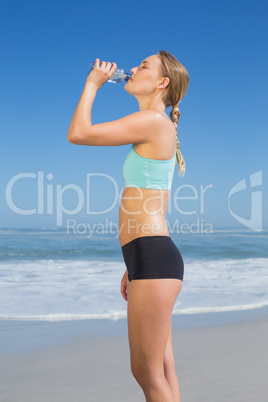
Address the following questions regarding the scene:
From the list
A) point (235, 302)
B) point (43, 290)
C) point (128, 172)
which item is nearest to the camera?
point (128, 172)

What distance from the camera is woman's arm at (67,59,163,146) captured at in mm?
1730

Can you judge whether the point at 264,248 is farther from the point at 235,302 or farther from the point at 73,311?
the point at 73,311

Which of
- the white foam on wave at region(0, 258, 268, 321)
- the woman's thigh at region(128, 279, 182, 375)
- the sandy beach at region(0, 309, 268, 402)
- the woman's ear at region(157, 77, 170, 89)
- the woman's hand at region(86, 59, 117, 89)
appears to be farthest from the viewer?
the white foam on wave at region(0, 258, 268, 321)

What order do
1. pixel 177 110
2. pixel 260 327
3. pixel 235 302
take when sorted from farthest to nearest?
pixel 235 302
pixel 260 327
pixel 177 110

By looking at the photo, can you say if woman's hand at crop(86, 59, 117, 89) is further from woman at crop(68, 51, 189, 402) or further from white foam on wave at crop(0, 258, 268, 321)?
white foam on wave at crop(0, 258, 268, 321)

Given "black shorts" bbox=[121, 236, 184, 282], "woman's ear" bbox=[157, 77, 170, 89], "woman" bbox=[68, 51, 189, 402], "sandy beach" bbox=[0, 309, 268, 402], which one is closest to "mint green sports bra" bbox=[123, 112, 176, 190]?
"woman" bbox=[68, 51, 189, 402]

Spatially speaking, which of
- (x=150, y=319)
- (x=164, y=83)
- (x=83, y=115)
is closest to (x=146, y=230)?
(x=150, y=319)

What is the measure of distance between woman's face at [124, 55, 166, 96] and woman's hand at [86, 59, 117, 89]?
7.3 inches

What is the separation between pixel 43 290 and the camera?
258 inches

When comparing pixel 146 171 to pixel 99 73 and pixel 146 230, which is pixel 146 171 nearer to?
pixel 146 230

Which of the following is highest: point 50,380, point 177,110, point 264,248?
point 177,110

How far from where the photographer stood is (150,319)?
5.67 ft

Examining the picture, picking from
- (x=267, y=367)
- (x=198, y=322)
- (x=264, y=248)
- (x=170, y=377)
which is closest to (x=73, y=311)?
(x=198, y=322)

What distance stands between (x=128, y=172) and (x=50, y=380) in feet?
6.46
